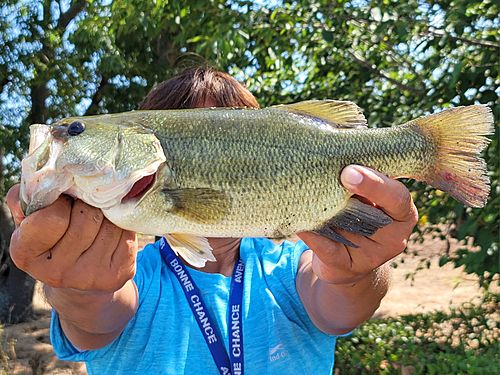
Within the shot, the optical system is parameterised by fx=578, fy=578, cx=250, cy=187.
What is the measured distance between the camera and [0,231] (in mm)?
9055

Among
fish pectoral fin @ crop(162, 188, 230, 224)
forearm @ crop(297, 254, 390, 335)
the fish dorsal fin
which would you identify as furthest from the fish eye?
forearm @ crop(297, 254, 390, 335)

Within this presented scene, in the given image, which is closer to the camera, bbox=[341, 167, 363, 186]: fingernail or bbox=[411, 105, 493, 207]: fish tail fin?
bbox=[341, 167, 363, 186]: fingernail

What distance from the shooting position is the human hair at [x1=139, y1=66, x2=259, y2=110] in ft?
7.47

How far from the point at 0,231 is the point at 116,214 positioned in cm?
822

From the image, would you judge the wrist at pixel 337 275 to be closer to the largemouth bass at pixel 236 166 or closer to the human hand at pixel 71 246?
the largemouth bass at pixel 236 166

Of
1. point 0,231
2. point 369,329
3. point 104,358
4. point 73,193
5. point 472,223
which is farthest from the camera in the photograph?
point 0,231

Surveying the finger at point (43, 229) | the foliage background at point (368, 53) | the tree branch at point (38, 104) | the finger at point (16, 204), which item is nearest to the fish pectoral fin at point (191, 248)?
the finger at point (43, 229)

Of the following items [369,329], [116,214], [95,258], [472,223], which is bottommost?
[369,329]

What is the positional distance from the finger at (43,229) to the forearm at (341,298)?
0.92 meters

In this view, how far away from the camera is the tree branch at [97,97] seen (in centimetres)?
1021

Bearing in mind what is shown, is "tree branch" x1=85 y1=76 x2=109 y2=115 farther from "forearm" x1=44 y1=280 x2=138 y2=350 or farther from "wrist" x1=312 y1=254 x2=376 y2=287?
"wrist" x1=312 y1=254 x2=376 y2=287

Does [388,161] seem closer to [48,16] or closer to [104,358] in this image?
[104,358]

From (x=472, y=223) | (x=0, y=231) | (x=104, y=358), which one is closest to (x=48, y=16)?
(x=0, y=231)

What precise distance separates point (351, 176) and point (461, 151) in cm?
42
